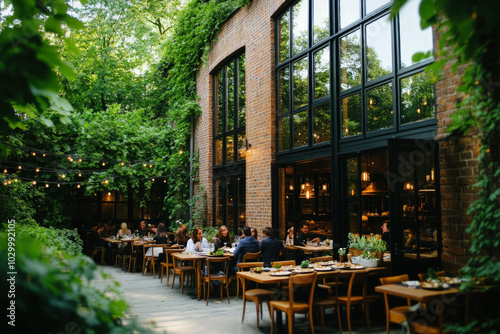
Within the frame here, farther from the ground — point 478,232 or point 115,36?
point 115,36

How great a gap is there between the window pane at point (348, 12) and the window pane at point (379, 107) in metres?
1.54

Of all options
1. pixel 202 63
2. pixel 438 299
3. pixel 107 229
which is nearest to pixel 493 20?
pixel 438 299

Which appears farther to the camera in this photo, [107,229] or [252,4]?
[107,229]

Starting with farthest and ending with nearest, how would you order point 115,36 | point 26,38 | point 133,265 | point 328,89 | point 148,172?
point 115,36
point 148,172
point 133,265
point 328,89
point 26,38

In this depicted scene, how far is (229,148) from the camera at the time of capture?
12156 mm

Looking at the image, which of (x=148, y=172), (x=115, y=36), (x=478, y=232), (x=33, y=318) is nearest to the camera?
(x=33, y=318)

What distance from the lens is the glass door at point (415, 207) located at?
5750 mm

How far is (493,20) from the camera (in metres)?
2.34

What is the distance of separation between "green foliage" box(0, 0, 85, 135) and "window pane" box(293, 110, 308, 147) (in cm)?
702

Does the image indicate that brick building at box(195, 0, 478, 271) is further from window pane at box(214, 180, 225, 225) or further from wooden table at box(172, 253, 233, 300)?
wooden table at box(172, 253, 233, 300)

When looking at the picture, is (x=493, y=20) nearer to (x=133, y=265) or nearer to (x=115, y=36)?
(x=133, y=265)

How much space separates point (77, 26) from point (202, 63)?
1153 centimetres

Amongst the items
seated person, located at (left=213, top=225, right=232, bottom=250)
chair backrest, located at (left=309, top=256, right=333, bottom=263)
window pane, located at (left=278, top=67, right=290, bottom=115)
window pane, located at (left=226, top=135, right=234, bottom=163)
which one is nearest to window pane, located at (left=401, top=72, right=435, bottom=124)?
chair backrest, located at (left=309, top=256, right=333, bottom=263)

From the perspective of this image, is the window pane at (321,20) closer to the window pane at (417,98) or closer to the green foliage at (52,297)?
the window pane at (417,98)
